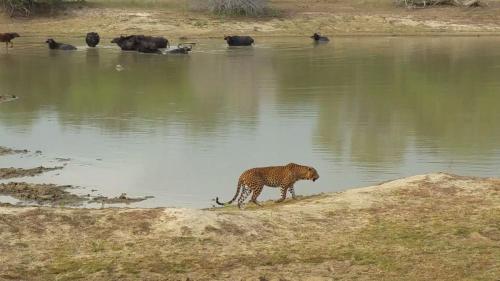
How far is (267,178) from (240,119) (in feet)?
29.7

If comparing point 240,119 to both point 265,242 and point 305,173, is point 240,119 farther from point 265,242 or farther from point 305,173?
point 265,242

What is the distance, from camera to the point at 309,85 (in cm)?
2861

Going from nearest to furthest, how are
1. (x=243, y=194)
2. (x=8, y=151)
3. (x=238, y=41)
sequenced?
(x=243, y=194), (x=8, y=151), (x=238, y=41)

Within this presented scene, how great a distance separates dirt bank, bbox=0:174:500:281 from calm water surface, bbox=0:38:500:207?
342 centimetres

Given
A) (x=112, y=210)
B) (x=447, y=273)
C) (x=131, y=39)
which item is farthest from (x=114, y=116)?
(x=131, y=39)

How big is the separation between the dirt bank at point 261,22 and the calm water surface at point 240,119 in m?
13.5

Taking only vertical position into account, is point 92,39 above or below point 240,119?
above

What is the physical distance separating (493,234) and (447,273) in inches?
62.2

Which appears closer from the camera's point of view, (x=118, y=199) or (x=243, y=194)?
(x=243, y=194)

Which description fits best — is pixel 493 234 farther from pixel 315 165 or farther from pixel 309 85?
pixel 309 85

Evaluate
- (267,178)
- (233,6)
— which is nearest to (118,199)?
(267,178)

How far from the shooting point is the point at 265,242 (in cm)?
939

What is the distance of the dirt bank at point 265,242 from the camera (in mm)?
8438

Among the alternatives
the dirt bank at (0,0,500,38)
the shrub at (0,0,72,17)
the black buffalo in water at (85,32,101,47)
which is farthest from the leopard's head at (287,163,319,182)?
the shrub at (0,0,72,17)
